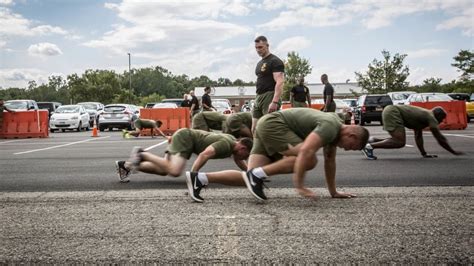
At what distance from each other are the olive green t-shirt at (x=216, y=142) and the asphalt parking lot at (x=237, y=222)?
1.54 feet

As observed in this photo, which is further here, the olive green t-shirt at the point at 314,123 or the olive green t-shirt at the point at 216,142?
the olive green t-shirt at the point at 216,142

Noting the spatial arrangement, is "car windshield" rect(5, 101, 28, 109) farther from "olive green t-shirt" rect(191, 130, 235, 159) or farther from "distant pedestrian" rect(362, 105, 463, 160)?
"olive green t-shirt" rect(191, 130, 235, 159)

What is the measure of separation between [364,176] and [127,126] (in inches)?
771

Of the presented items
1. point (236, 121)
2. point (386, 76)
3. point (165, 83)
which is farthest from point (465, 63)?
point (165, 83)

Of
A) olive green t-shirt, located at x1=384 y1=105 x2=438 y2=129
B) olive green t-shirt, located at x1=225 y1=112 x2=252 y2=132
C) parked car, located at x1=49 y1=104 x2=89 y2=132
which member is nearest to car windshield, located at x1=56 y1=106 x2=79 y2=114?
parked car, located at x1=49 y1=104 x2=89 y2=132

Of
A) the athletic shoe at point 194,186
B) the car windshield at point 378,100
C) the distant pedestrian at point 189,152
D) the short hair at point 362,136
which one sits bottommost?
the athletic shoe at point 194,186

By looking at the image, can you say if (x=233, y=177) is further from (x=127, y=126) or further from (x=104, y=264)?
(x=127, y=126)

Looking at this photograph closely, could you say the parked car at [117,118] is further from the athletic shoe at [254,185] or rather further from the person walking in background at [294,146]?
the athletic shoe at [254,185]

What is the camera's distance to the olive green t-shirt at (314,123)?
4.64m

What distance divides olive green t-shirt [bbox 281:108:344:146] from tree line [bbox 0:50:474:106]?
51243 mm

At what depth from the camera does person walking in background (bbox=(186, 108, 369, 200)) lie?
15.3 feet

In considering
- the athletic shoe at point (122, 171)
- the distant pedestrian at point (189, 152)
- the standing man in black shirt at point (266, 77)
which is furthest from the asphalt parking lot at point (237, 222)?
the standing man in black shirt at point (266, 77)

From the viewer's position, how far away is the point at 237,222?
409cm

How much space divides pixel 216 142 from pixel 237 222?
1986 millimetres
